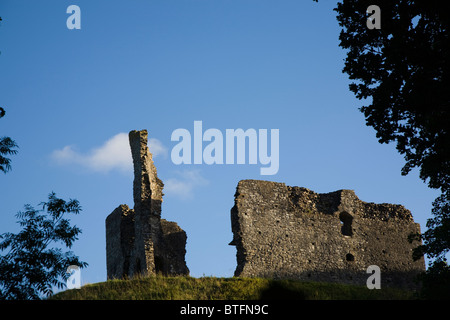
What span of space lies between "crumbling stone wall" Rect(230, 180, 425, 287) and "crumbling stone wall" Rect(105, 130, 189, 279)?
295 centimetres

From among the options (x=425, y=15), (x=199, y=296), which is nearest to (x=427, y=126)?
(x=425, y=15)

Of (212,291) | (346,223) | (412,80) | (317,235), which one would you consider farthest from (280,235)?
(412,80)

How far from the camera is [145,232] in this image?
1104 inches

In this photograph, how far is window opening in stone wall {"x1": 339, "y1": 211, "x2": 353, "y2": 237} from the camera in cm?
3155

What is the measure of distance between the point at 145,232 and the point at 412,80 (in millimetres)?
13726

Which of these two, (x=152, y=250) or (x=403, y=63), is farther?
(x=152, y=250)

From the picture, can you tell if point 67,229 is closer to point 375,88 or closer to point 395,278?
point 375,88

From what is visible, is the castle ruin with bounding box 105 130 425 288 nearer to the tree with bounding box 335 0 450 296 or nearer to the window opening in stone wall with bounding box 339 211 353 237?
the window opening in stone wall with bounding box 339 211 353 237

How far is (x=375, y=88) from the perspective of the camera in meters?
19.9

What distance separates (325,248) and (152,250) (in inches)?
310

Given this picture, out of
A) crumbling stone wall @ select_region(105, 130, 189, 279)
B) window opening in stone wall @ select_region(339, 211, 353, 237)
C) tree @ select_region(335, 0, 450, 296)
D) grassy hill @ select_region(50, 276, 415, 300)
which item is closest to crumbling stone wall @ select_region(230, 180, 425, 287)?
window opening in stone wall @ select_region(339, 211, 353, 237)

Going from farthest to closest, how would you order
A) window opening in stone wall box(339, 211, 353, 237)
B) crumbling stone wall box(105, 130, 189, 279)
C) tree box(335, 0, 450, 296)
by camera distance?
1. window opening in stone wall box(339, 211, 353, 237)
2. crumbling stone wall box(105, 130, 189, 279)
3. tree box(335, 0, 450, 296)

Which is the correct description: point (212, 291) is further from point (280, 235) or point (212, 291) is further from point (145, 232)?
point (280, 235)

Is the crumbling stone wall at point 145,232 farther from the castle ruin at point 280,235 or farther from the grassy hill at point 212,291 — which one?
the grassy hill at point 212,291
